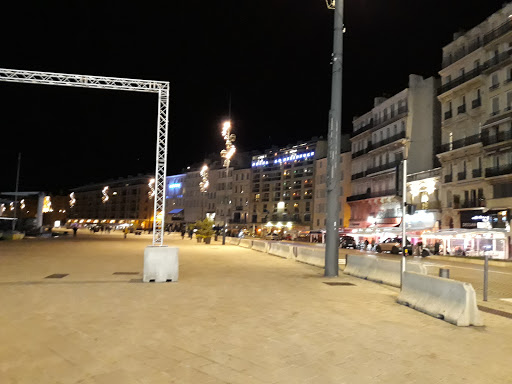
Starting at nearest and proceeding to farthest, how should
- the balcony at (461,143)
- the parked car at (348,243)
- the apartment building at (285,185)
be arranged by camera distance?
the balcony at (461,143), the parked car at (348,243), the apartment building at (285,185)

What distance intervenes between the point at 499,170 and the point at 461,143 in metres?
6.59

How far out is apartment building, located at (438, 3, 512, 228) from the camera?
121ft

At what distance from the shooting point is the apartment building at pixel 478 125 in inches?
1452

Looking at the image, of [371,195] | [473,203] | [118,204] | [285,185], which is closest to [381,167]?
[371,195]

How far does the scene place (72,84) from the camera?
1698 centimetres

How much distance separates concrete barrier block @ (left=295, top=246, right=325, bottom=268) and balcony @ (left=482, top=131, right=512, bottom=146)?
75.7 ft

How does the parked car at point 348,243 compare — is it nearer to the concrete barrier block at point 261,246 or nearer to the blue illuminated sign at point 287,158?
the concrete barrier block at point 261,246

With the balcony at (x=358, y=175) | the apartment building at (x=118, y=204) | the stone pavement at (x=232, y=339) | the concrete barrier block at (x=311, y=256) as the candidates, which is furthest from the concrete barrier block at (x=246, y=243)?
the apartment building at (x=118, y=204)

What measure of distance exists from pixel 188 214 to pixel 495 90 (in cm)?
9490

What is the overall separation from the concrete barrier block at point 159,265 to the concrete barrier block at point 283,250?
41.0 feet

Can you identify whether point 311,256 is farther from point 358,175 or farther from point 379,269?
point 358,175

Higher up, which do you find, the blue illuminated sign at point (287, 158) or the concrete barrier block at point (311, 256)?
the blue illuminated sign at point (287, 158)

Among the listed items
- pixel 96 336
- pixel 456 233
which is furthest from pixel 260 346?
pixel 456 233

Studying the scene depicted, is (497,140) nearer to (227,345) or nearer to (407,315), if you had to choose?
(407,315)
